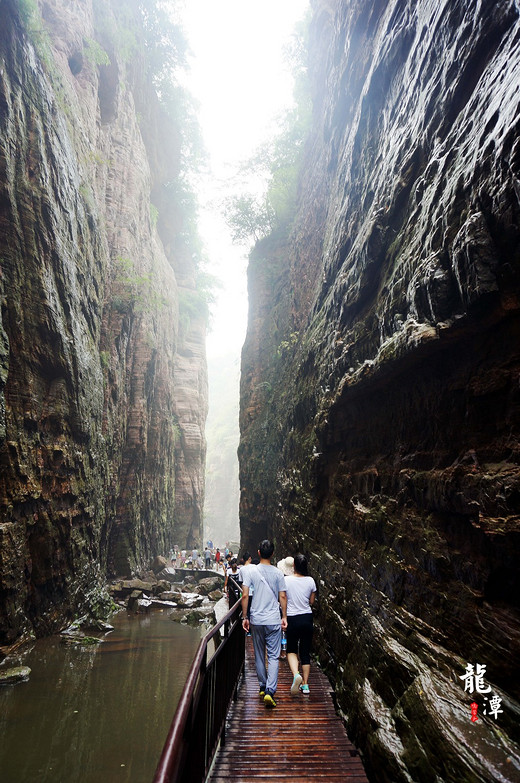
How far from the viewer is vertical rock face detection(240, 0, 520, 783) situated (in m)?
2.81

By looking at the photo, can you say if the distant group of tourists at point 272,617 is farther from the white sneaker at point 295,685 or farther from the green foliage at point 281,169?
the green foliage at point 281,169

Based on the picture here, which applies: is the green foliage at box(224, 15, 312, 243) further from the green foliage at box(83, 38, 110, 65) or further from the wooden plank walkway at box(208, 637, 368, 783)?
the wooden plank walkway at box(208, 637, 368, 783)

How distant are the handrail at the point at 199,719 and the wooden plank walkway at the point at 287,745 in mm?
233

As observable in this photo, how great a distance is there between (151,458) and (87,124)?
15.9 meters

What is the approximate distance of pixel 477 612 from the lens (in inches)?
115

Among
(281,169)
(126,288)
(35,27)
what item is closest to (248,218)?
(281,169)

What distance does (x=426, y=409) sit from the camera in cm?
409

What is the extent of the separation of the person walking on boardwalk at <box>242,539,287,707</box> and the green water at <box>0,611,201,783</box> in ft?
8.19

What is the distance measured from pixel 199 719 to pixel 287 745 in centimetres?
199

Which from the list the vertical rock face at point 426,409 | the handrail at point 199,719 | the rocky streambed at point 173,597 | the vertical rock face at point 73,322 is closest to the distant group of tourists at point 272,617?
the handrail at point 199,719

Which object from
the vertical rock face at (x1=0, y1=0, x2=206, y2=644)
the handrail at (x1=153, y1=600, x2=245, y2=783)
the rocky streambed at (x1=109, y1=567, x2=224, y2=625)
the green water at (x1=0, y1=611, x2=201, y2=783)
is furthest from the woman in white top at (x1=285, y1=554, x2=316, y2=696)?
the rocky streambed at (x1=109, y1=567, x2=224, y2=625)

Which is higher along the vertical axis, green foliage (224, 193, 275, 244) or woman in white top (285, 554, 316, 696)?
green foliage (224, 193, 275, 244)

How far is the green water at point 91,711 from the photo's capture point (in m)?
5.47

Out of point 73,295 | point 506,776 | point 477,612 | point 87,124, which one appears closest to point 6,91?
point 73,295
